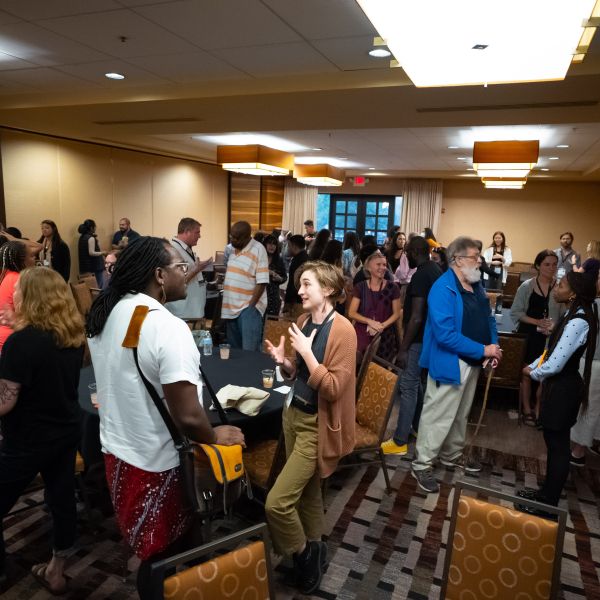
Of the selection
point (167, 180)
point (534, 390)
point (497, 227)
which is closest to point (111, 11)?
point (534, 390)

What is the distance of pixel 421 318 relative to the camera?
139 inches

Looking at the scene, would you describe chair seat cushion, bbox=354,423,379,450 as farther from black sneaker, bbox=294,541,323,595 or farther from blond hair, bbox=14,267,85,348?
blond hair, bbox=14,267,85,348

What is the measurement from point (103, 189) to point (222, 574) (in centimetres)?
935

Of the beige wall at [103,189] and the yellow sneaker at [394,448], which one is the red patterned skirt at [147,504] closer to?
the yellow sneaker at [394,448]

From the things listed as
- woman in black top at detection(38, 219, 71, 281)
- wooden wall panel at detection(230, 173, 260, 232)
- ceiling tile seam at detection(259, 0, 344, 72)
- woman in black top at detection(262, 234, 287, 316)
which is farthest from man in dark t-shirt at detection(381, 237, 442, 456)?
wooden wall panel at detection(230, 173, 260, 232)

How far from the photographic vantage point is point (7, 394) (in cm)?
191

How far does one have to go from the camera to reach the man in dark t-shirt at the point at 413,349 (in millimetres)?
3533

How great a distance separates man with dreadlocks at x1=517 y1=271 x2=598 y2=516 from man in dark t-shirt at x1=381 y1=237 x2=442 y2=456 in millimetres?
898

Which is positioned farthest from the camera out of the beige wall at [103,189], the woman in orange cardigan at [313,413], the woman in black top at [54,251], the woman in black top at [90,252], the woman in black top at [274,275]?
the woman in black top at [90,252]

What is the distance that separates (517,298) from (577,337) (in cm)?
184

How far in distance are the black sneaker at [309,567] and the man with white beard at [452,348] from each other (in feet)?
3.85

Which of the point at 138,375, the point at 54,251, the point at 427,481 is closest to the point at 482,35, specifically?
Answer: the point at 138,375

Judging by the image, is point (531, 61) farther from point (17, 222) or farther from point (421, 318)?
point (17, 222)

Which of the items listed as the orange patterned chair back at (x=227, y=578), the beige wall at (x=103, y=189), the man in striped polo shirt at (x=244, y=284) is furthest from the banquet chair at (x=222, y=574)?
the beige wall at (x=103, y=189)
